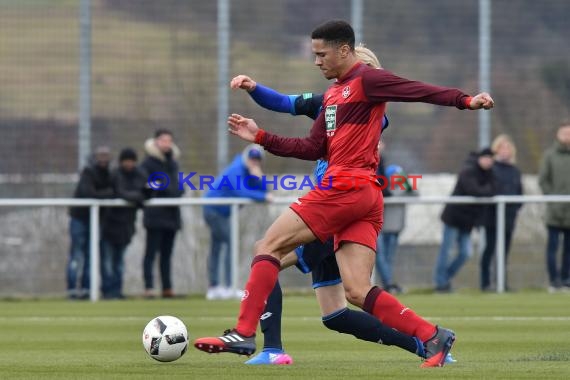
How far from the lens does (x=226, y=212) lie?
17.7 metres

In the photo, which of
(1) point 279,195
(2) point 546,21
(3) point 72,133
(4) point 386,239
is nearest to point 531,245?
(4) point 386,239

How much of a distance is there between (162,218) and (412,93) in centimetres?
965

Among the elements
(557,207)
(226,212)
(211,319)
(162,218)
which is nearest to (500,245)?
(557,207)

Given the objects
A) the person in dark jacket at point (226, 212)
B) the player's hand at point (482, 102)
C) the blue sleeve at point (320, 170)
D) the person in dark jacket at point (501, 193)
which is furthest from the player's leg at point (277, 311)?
the person in dark jacket at point (501, 193)

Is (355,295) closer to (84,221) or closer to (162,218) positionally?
(162,218)

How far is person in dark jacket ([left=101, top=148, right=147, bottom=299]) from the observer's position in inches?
676

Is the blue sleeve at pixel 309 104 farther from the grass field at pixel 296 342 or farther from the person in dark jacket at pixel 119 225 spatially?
the person in dark jacket at pixel 119 225

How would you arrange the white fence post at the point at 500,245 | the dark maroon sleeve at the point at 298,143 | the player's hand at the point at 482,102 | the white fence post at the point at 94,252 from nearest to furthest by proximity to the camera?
the player's hand at the point at 482,102, the dark maroon sleeve at the point at 298,143, the white fence post at the point at 94,252, the white fence post at the point at 500,245

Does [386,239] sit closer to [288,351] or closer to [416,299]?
[416,299]

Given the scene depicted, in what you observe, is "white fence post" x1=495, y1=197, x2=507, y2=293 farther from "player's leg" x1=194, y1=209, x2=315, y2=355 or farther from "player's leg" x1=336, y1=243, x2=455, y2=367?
"player's leg" x1=194, y1=209, x2=315, y2=355

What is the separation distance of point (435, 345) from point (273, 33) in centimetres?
1407

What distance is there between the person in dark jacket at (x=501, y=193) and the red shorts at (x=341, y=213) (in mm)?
9849

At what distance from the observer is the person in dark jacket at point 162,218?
1741 centimetres

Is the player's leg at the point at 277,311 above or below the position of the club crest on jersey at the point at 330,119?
below
